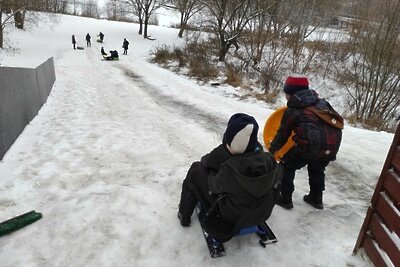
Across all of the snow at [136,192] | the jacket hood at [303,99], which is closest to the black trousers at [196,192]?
the snow at [136,192]

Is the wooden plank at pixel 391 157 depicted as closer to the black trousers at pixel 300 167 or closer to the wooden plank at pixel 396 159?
the wooden plank at pixel 396 159

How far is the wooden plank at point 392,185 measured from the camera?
2283mm

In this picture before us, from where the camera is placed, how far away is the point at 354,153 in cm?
556

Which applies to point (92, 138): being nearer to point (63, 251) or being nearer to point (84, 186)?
point (84, 186)

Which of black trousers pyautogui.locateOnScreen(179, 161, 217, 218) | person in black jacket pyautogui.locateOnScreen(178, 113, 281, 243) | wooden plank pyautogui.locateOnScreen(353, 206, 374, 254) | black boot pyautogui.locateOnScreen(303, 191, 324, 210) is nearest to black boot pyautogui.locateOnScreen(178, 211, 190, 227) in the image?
black trousers pyautogui.locateOnScreen(179, 161, 217, 218)

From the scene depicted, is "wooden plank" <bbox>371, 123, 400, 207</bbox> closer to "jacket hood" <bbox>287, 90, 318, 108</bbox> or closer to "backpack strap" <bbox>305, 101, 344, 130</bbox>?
"backpack strap" <bbox>305, 101, 344, 130</bbox>

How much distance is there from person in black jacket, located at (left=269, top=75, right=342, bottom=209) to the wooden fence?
76 cm

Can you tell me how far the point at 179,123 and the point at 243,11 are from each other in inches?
610

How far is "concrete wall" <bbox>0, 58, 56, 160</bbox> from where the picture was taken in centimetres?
512

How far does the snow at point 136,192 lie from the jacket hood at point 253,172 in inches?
34.9

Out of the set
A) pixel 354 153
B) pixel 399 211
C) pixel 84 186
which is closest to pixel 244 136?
pixel 399 211

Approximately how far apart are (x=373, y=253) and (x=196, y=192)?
164 cm

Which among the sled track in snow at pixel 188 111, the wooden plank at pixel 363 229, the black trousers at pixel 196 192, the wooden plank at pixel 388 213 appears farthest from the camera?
the sled track in snow at pixel 188 111

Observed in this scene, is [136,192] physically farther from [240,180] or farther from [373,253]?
[373,253]
